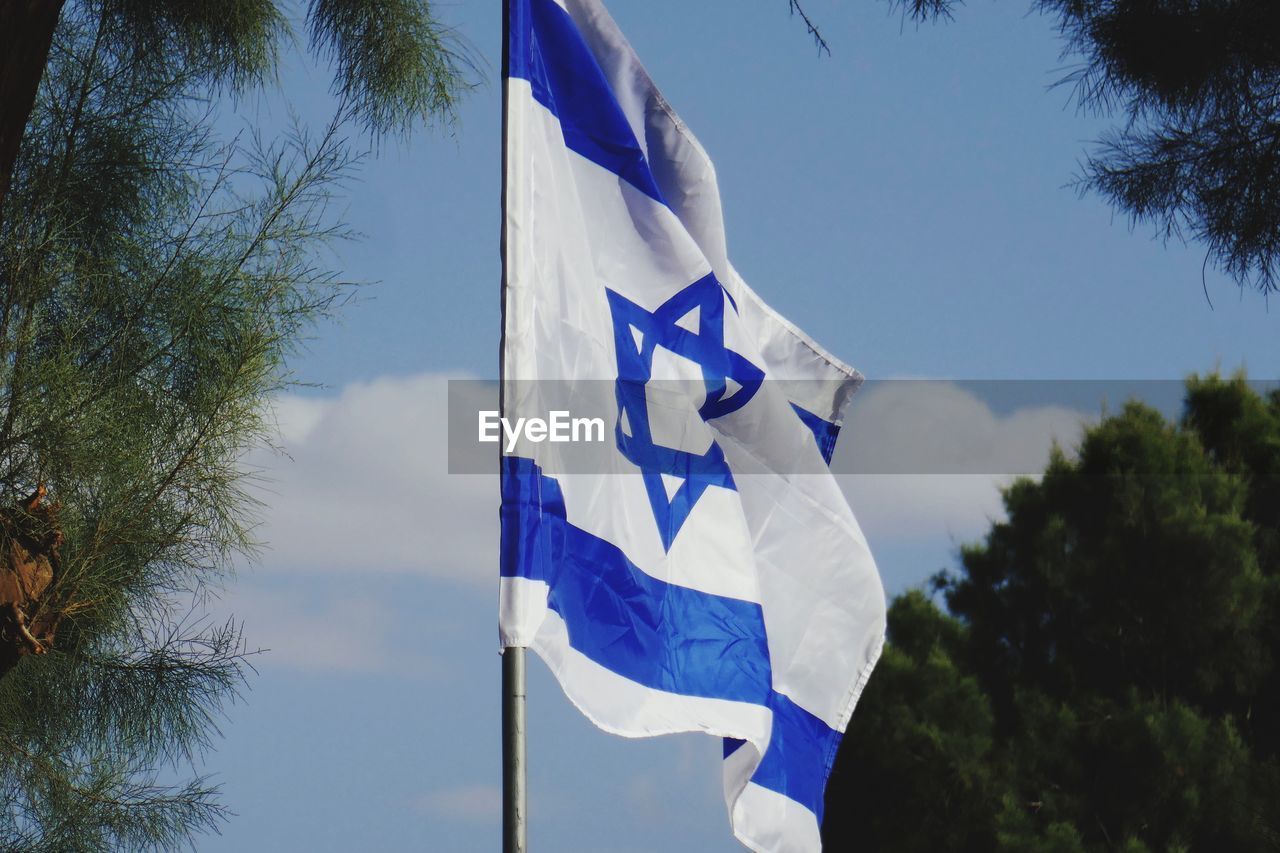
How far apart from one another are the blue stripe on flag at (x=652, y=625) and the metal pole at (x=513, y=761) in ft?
0.72

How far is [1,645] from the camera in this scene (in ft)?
14.6

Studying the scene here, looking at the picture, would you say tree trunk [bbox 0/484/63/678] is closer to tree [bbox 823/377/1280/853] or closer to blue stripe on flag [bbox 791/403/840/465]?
blue stripe on flag [bbox 791/403/840/465]

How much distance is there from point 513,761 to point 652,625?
0.80 metres

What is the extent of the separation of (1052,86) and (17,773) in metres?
5.47

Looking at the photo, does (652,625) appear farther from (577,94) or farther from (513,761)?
(577,94)

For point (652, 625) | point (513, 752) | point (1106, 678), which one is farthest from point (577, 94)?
point (1106, 678)

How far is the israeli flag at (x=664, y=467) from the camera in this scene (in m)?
2.99

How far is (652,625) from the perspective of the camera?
329 centimetres

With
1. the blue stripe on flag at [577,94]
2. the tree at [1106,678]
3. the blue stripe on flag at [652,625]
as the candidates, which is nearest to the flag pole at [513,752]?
the blue stripe on flag at [652,625]

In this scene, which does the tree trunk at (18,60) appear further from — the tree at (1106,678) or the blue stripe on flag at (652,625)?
the tree at (1106,678)

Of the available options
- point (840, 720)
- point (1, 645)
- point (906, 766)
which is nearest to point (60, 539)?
point (1, 645)

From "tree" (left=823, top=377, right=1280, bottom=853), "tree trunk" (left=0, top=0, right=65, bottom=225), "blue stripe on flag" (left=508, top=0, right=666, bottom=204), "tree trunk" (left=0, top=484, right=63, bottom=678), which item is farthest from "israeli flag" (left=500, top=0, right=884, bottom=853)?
"tree" (left=823, top=377, right=1280, bottom=853)

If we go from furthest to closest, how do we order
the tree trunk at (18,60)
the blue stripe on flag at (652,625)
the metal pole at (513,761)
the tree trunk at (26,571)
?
the tree trunk at (26,571), the tree trunk at (18,60), the blue stripe on flag at (652,625), the metal pole at (513,761)

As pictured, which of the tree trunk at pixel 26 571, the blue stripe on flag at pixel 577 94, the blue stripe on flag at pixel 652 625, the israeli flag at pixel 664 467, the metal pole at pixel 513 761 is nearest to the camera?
the metal pole at pixel 513 761
